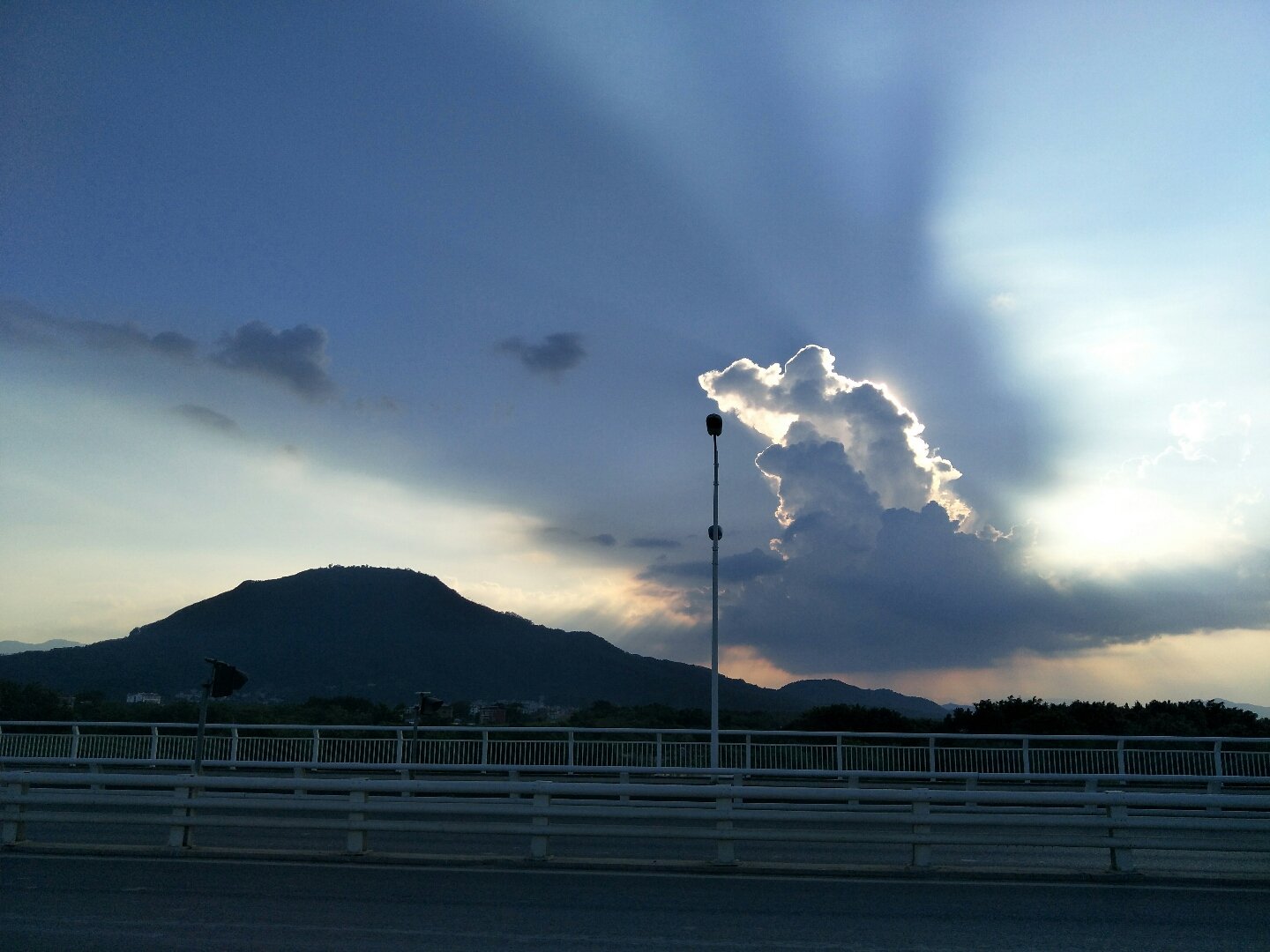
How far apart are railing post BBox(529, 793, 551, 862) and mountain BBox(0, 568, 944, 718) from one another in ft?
376

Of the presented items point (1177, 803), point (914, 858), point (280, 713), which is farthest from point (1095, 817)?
point (280, 713)

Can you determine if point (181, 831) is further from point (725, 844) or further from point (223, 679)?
point (725, 844)

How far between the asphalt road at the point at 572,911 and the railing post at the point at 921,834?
670 millimetres

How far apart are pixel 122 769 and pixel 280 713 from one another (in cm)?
2435

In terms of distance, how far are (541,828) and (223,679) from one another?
5.56 m

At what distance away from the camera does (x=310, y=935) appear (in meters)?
8.45

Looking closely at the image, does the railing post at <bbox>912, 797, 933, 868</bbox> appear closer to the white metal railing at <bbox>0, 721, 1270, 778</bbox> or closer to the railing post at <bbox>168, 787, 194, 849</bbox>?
the railing post at <bbox>168, 787, 194, 849</bbox>

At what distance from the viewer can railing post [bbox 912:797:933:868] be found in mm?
11812

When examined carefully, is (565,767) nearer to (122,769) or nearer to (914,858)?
(914,858)

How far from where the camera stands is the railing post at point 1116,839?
11516 millimetres

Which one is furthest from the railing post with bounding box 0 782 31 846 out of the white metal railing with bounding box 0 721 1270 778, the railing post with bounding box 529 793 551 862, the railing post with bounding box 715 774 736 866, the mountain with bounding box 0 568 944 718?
the mountain with bounding box 0 568 944 718

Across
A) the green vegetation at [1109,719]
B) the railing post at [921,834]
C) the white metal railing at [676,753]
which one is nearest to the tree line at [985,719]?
the green vegetation at [1109,719]

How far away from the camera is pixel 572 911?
372 inches

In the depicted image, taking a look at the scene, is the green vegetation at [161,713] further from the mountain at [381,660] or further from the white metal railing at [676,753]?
the mountain at [381,660]
